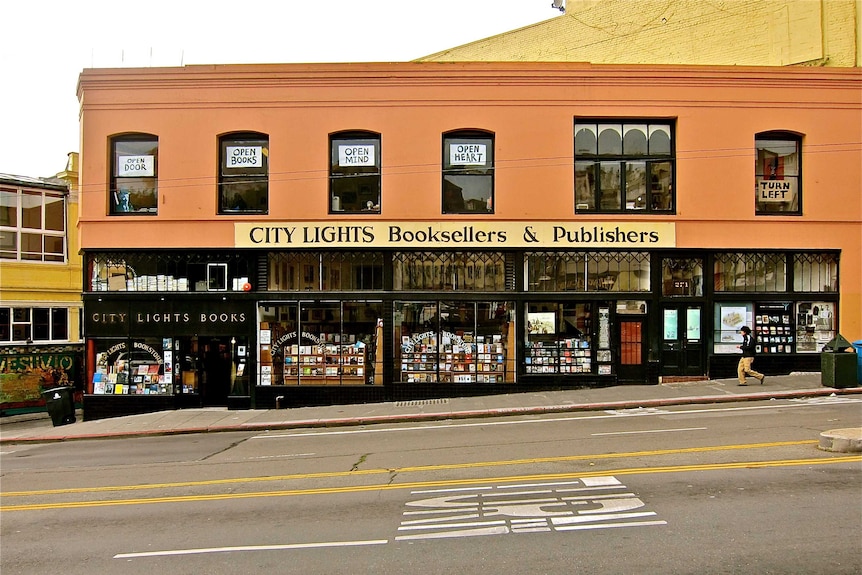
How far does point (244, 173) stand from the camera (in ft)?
63.6

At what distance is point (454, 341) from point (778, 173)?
33.7ft

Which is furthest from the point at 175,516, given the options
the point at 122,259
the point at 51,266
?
the point at 51,266

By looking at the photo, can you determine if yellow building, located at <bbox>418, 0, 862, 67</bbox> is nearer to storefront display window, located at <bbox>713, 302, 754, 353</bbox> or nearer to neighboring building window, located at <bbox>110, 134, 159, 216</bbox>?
storefront display window, located at <bbox>713, 302, 754, 353</bbox>

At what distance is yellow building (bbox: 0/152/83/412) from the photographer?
2455 centimetres

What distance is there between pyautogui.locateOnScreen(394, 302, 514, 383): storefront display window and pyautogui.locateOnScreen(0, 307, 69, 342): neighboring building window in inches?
589

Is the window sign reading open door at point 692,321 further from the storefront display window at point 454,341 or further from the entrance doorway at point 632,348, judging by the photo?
the storefront display window at point 454,341

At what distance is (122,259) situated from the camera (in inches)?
760

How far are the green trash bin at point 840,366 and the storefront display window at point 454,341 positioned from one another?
7.77 metres

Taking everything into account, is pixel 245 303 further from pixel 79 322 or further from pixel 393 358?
pixel 79 322

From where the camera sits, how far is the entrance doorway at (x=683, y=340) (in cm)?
1872

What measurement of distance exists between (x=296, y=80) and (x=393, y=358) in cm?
824

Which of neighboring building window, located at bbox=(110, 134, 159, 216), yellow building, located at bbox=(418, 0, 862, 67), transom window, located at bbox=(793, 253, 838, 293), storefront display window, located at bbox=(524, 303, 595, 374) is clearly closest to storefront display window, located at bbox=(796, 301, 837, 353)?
transom window, located at bbox=(793, 253, 838, 293)

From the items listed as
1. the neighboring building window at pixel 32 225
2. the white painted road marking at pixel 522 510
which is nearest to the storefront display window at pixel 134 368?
the neighboring building window at pixel 32 225

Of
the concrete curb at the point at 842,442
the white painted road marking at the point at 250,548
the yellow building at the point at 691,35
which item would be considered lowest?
the white painted road marking at the point at 250,548
